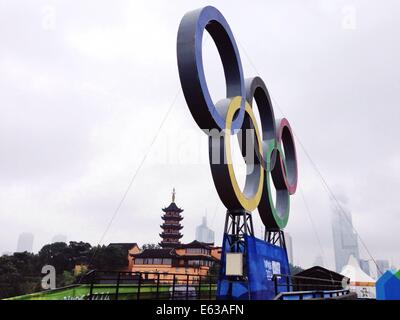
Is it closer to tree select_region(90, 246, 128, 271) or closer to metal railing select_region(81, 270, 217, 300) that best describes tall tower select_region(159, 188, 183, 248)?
tree select_region(90, 246, 128, 271)

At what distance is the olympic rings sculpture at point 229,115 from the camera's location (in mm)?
11844

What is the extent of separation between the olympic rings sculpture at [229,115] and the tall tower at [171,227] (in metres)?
48.4

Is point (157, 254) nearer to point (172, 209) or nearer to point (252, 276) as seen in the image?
point (172, 209)

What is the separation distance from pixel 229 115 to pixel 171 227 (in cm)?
5828

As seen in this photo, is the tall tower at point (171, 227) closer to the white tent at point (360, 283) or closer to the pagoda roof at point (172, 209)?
the pagoda roof at point (172, 209)

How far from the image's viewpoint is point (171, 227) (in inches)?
2741

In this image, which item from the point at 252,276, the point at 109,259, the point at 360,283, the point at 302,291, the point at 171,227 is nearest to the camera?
the point at 302,291

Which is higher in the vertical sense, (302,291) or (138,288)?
(302,291)

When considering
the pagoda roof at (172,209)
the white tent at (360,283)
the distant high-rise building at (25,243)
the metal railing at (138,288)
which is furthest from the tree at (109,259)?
the distant high-rise building at (25,243)

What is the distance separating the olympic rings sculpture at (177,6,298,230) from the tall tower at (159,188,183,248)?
1907 inches

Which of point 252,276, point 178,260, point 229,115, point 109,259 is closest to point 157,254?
point 178,260
